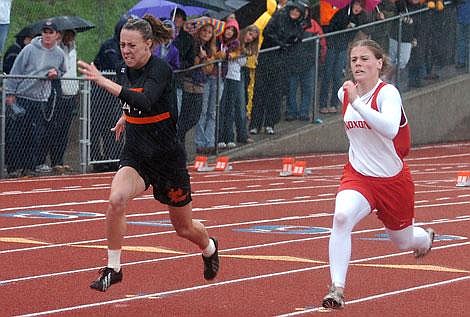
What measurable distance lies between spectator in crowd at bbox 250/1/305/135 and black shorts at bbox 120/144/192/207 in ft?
41.7

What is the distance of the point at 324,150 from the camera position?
80.2ft

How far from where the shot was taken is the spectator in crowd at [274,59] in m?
22.3

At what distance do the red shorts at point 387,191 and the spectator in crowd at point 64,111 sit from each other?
420 inches

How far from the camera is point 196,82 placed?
830 inches

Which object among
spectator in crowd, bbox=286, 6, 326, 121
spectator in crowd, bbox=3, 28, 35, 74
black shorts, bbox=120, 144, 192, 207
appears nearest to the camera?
black shorts, bbox=120, 144, 192, 207

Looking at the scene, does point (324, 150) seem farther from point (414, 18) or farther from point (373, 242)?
point (373, 242)

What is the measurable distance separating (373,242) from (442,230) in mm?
1320

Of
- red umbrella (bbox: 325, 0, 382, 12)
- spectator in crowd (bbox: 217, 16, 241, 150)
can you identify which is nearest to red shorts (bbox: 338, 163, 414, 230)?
spectator in crowd (bbox: 217, 16, 241, 150)

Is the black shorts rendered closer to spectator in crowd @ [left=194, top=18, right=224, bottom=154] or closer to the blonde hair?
spectator in crowd @ [left=194, top=18, right=224, bottom=154]

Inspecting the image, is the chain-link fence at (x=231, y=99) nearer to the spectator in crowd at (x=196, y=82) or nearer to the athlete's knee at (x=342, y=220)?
the spectator in crowd at (x=196, y=82)

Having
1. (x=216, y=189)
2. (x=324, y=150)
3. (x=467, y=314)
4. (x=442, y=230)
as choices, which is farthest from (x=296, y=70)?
(x=467, y=314)

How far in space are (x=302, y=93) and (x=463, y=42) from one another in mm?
4460

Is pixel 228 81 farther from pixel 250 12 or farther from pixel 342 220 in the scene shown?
pixel 342 220

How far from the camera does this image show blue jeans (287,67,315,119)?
23073 millimetres
